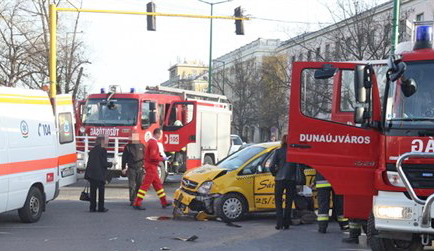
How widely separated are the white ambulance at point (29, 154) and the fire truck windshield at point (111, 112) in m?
5.39

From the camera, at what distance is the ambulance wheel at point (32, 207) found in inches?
413

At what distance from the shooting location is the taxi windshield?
11492 millimetres

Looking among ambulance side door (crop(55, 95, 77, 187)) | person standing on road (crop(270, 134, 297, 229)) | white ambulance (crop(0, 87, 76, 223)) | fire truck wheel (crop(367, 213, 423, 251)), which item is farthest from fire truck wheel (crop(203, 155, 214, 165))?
fire truck wheel (crop(367, 213, 423, 251))

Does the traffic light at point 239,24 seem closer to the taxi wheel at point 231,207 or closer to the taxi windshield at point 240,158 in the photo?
the taxi windshield at point 240,158

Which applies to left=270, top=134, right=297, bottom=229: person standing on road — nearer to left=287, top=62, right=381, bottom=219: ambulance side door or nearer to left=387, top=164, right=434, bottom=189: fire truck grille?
left=287, top=62, right=381, bottom=219: ambulance side door

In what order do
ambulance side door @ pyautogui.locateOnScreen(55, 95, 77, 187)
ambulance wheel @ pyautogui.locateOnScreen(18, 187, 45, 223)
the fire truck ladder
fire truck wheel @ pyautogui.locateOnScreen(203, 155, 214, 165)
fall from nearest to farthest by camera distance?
ambulance wheel @ pyautogui.locateOnScreen(18, 187, 45, 223) < ambulance side door @ pyautogui.locateOnScreen(55, 95, 77, 187) < the fire truck ladder < fire truck wheel @ pyautogui.locateOnScreen(203, 155, 214, 165)

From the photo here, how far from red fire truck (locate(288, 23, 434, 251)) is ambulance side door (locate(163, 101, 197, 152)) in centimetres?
1064

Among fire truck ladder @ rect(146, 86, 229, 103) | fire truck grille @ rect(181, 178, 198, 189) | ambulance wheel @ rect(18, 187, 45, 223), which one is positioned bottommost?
ambulance wheel @ rect(18, 187, 45, 223)

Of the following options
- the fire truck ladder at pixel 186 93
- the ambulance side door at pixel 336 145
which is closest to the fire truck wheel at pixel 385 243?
the ambulance side door at pixel 336 145

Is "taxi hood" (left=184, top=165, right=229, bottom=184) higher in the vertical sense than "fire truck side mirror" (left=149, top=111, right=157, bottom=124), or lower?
lower

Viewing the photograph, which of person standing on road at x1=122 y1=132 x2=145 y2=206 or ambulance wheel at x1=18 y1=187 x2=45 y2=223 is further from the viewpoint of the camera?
person standing on road at x1=122 y1=132 x2=145 y2=206

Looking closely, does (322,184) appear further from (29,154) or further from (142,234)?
(29,154)

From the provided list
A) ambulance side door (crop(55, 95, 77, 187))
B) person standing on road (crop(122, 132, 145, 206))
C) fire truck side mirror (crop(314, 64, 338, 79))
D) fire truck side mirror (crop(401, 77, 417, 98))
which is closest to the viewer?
fire truck side mirror (crop(401, 77, 417, 98))

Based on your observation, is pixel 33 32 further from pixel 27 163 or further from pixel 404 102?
pixel 404 102
